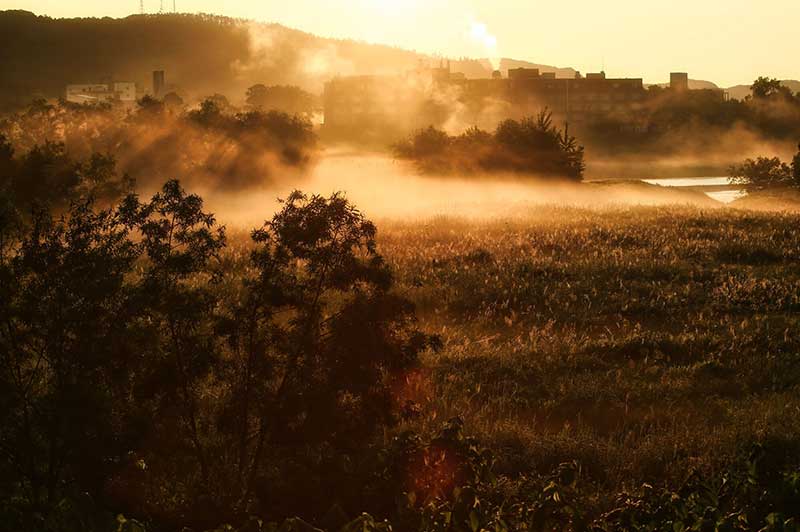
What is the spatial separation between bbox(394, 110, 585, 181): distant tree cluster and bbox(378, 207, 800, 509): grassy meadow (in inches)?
1608

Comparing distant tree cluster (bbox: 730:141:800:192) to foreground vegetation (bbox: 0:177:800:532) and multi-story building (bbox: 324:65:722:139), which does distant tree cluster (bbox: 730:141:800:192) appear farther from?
foreground vegetation (bbox: 0:177:800:532)

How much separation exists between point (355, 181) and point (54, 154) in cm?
2449

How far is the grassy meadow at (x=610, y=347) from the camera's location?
13.1 m

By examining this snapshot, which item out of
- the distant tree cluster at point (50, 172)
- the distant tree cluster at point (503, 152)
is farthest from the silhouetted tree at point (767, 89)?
the distant tree cluster at point (50, 172)

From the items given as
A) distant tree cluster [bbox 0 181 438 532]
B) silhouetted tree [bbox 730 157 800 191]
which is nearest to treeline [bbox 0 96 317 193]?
silhouetted tree [bbox 730 157 800 191]

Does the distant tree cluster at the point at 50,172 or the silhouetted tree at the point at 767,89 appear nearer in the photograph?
the distant tree cluster at the point at 50,172

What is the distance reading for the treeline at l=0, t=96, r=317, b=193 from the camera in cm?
6625

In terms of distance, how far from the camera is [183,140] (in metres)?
68.8

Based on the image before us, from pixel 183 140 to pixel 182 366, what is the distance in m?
59.4

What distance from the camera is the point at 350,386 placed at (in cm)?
1069

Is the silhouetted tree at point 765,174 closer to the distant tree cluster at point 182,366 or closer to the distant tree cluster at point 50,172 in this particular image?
the distant tree cluster at point 50,172

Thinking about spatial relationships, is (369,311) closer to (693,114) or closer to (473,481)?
(473,481)

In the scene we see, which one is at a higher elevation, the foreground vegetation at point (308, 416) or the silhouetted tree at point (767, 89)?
the silhouetted tree at point (767, 89)

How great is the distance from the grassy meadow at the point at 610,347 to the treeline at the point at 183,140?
113 feet
